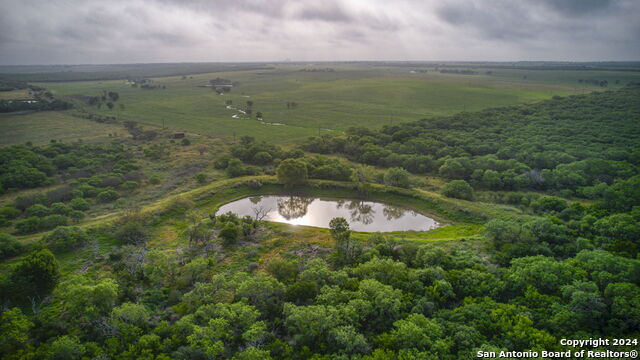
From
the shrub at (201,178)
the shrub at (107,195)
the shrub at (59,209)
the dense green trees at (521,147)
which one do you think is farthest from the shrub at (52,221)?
the dense green trees at (521,147)

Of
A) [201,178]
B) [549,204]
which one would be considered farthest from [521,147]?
[201,178]

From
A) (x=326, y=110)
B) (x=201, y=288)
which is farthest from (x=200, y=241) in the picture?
(x=326, y=110)

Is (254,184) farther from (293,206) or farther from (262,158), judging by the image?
(262,158)

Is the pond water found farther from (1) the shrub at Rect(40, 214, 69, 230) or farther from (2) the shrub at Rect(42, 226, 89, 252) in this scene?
(1) the shrub at Rect(40, 214, 69, 230)

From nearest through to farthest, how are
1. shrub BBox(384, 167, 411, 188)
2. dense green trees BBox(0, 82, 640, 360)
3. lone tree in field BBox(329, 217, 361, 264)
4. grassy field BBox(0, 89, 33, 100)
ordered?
dense green trees BBox(0, 82, 640, 360), lone tree in field BBox(329, 217, 361, 264), shrub BBox(384, 167, 411, 188), grassy field BBox(0, 89, 33, 100)

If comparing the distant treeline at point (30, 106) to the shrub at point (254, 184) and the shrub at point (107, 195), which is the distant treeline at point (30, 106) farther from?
the shrub at point (254, 184)

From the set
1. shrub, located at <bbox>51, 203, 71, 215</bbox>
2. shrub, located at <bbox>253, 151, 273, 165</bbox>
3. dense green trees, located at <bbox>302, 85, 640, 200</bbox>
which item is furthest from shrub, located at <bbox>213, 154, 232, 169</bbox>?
shrub, located at <bbox>51, 203, 71, 215</bbox>
